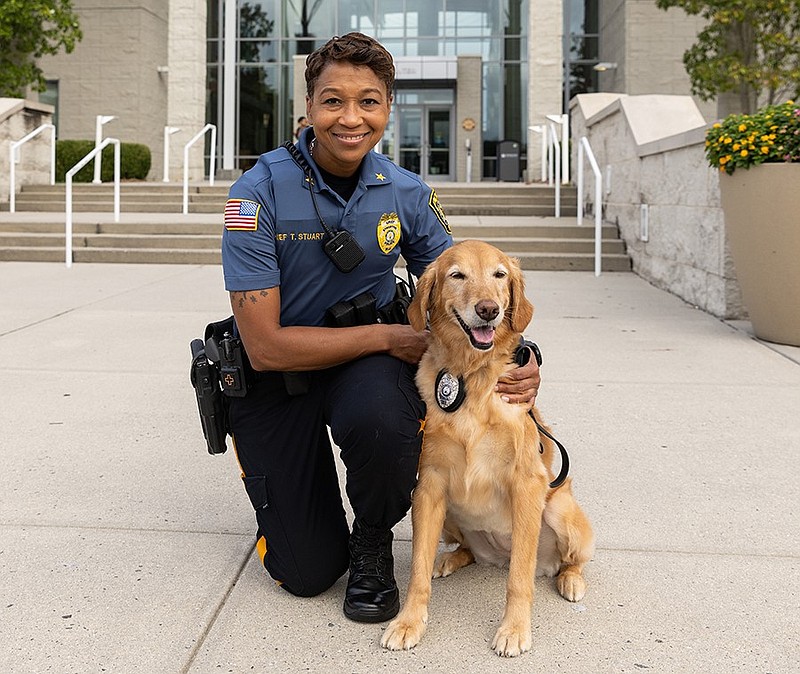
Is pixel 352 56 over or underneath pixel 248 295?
over

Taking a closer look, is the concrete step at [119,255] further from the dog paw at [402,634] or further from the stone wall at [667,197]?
the dog paw at [402,634]

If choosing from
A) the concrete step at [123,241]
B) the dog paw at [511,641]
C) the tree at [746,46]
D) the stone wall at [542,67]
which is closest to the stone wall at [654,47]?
the stone wall at [542,67]

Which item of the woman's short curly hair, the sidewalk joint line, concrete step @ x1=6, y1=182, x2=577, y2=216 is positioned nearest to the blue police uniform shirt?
the woman's short curly hair

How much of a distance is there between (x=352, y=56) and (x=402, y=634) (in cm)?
166

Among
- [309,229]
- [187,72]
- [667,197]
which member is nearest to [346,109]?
[309,229]

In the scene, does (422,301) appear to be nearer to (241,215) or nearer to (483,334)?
(483,334)

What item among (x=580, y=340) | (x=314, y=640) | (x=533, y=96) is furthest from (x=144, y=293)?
(x=533, y=96)

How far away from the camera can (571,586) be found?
8.74 feet

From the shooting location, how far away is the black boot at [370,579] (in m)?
2.53

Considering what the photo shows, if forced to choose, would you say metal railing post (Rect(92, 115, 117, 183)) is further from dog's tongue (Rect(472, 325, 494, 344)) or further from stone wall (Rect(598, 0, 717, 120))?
stone wall (Rect(598, 0, 717, 120))

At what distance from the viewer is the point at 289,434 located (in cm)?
277

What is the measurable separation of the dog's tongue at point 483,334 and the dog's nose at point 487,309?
0.06m

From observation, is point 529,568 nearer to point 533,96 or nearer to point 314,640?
point 314,640

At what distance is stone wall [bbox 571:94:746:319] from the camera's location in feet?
25.2
